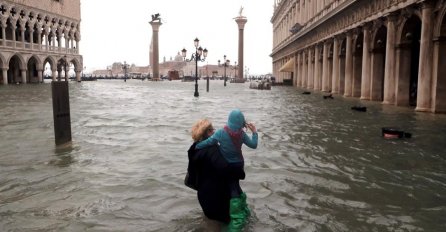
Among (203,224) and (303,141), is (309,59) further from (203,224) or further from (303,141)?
(203,224)

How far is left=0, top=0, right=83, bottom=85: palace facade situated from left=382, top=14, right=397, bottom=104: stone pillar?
4172 centimetres

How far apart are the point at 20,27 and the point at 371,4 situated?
1739 inches

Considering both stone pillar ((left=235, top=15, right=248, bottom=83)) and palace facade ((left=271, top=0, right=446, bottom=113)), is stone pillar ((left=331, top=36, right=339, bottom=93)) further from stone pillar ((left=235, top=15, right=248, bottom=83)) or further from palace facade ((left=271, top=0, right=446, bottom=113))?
stone pillar ((left=235, top=15, right=248, bottom=83))

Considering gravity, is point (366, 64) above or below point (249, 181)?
above

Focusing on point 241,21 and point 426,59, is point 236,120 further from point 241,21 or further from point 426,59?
point 241,21

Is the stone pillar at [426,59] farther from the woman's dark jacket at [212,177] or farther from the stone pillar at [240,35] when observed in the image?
the stone pillar at [240,35]

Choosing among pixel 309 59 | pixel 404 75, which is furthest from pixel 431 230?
pixel 309 59

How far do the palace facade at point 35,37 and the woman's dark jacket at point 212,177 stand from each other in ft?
163

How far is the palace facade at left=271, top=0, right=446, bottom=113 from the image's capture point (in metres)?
16.2

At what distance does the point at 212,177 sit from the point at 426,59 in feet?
48.7

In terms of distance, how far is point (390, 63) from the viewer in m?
20.3

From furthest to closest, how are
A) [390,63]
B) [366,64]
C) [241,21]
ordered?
[241,21]
[366,64]
[390,63]

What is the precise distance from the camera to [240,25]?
86062 millimetres

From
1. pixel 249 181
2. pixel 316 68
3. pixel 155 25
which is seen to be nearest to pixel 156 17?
pixel 155 25
